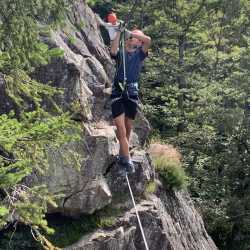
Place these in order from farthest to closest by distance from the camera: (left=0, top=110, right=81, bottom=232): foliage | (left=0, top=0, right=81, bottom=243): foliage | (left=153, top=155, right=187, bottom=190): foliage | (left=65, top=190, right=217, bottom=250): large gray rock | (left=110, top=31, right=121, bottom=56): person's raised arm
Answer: (left=153, top=155, right=187, bottom=190): foliage → (left=65, top=190, right=217, bottom=250): large gray rock → (left=110, top=31, right=121, bottom=56): person's raised arm → (left=0, top=0, right=81, bottom=243): foliage → (left=0, top=110, right=81, bottom=232): foliage

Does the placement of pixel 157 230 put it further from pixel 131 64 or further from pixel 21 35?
pixel 21 35

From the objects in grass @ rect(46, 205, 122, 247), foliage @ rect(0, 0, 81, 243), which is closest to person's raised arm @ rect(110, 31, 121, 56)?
foliage @ rect(0, 0, 81, 243)

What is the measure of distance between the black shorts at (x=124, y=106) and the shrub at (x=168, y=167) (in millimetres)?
2178

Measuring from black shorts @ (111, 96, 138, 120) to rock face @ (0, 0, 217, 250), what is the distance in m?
0.48

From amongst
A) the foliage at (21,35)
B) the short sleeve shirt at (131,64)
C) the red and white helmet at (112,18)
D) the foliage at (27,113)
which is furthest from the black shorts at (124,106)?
the foliage at (21,35)

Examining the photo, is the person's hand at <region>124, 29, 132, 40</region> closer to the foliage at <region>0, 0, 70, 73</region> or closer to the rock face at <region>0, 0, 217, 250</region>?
the rock face at <region>0, 0, 217, 250</region>

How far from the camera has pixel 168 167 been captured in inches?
402

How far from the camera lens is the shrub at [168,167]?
33.4 feet

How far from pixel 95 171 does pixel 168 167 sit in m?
2.47

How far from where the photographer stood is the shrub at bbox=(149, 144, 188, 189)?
10.2 meters

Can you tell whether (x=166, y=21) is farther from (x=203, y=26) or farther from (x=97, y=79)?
(x=97, y=79)

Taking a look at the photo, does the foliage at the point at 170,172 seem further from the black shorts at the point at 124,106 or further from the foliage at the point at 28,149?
the foliage at the point at 28,149

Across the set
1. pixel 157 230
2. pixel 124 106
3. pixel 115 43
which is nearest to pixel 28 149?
pixel 115 43

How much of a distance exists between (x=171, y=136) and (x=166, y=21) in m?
4.24
